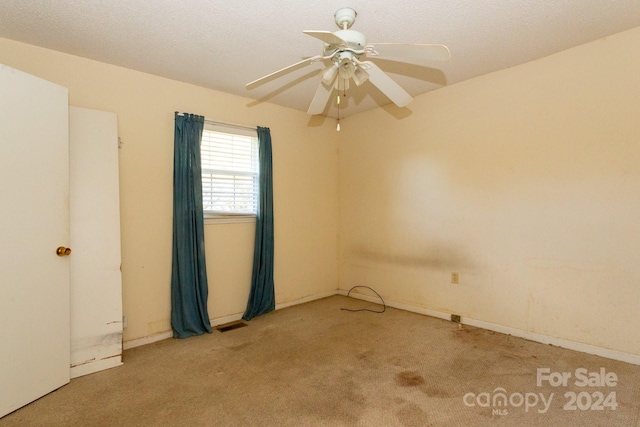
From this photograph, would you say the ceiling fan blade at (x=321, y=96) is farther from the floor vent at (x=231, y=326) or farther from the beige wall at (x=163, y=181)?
the floor vent at (x=231, y=326)

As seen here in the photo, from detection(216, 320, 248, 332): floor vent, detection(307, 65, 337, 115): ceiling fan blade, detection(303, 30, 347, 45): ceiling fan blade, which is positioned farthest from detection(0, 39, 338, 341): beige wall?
detection(303, 30, 347, 45): ceiling fan blade

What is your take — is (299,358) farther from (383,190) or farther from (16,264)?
(383,190)

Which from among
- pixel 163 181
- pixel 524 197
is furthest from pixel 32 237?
pixel 524 197

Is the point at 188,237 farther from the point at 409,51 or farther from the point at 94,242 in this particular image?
the point at 409,51

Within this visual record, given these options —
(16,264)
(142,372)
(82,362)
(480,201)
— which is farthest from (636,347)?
(16,264)

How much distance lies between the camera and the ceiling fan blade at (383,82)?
191 cm

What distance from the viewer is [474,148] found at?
3314mm

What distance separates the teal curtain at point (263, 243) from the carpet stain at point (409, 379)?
1865 millimetres

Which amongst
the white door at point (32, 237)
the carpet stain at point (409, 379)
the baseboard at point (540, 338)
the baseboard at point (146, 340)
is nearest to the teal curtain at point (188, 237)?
the baseboard at point (146, 340)

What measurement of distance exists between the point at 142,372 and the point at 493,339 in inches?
118

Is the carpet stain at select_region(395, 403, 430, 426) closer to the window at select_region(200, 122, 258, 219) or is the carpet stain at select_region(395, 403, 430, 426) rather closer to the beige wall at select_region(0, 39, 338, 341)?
the beige wall at select_region(0, 39, 338, 341)

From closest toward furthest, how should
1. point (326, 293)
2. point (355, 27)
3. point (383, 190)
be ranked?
point (355, 27) → point (383, 190) → point (326, 293)

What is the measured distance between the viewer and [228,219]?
11.6 ft

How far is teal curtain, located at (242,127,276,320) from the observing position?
145 inches
